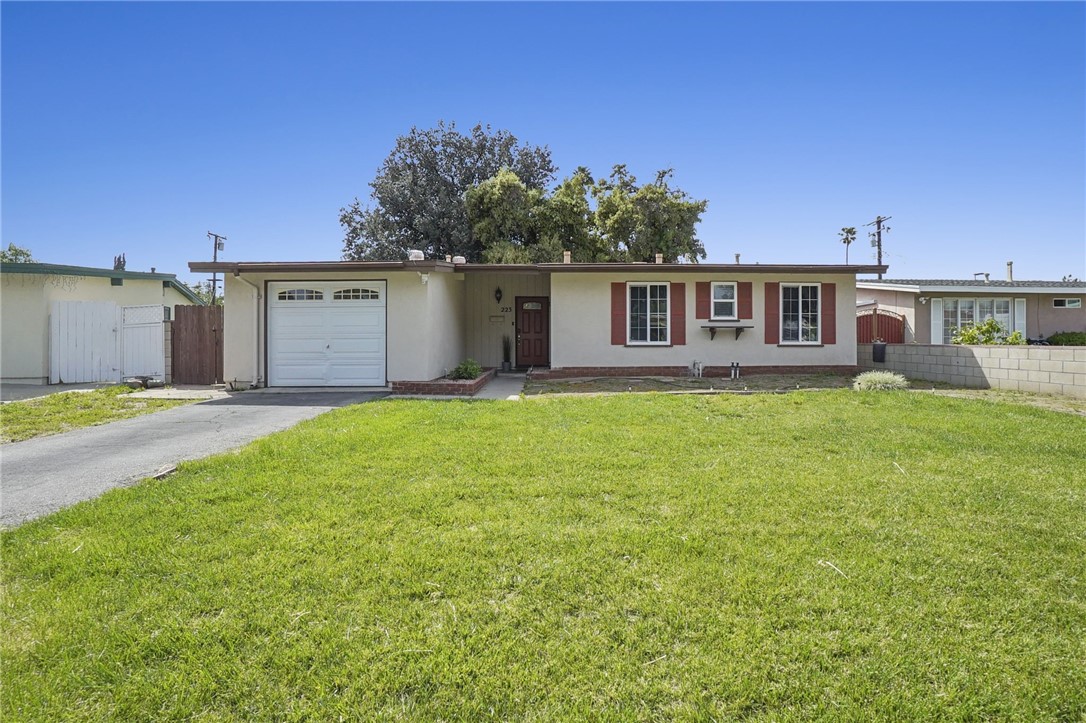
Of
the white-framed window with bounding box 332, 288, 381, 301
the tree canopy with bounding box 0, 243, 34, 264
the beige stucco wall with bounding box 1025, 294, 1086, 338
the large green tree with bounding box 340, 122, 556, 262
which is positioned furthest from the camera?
the tree canopy with bounding box 0, 243, 34, 264

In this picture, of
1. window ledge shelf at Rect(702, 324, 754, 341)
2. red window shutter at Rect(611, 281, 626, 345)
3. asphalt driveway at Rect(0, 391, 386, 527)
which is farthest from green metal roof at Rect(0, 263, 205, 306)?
window ledge shelf at Rect(702, 324, 754, 341)

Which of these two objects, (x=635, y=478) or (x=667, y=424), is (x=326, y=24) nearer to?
(x=667, y=424)

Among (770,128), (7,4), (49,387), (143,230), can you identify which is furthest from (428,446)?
(143,230)

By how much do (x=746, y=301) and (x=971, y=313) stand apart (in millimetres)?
11319

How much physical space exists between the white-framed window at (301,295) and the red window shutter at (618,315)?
6.83 m

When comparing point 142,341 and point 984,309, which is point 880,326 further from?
point 142,341

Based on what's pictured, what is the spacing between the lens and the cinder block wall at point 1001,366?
952 centimetres

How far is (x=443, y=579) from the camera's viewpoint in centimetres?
281

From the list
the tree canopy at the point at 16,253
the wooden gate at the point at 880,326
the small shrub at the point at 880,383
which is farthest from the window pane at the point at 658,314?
the tree canopy at the point at 16,253

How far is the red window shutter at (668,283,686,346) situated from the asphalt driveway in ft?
25.5

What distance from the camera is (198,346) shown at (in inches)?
504

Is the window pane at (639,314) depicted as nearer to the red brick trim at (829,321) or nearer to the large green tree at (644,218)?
the red brick trim at (829,321)

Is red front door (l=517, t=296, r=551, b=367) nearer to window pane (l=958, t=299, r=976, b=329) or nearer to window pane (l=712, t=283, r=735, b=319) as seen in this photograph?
window pane (l=712, t=283, r=735, b=319)

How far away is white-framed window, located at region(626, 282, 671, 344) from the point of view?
528 inches
